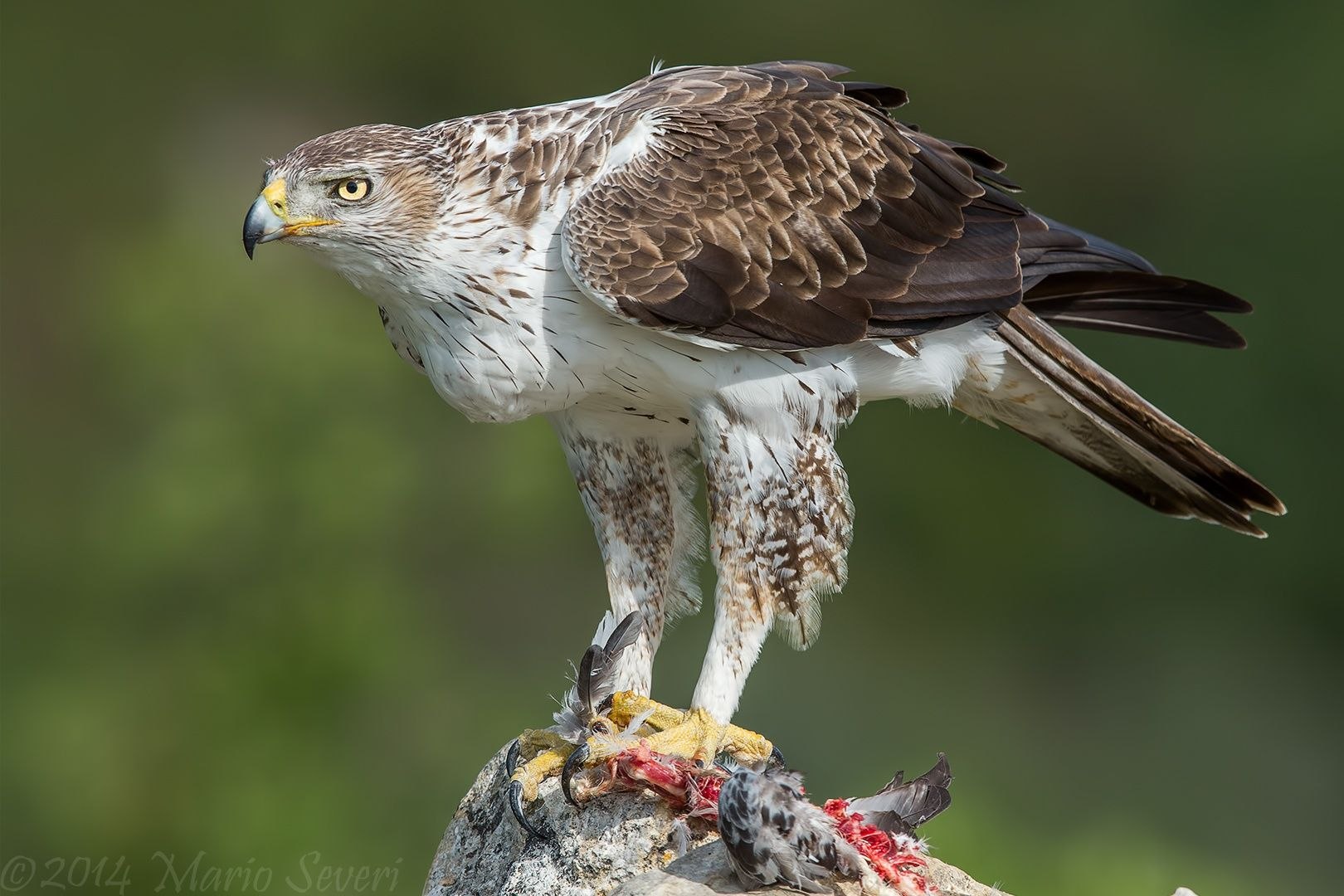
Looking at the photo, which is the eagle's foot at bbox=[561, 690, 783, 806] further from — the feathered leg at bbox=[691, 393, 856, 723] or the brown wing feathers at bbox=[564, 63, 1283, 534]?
the brown wing feathers at bbox=[564, 63, 1283, 534]

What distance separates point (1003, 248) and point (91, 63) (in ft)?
26.3

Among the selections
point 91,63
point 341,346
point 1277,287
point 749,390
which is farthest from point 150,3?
point 749,390

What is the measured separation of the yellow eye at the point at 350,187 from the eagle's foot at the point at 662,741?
1344 millimetres

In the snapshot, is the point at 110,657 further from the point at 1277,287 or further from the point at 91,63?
the point at 1277,287

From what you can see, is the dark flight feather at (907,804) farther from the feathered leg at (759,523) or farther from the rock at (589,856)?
the feathered leg at (759,523)

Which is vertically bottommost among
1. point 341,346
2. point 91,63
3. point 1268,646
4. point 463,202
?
point 1268,646

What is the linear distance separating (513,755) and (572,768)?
0.32 meters

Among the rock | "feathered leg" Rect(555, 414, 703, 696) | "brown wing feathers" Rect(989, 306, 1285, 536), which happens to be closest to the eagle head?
"feathered leg" Rect(555, 414, 703, 696)

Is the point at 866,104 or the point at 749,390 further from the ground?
the point at 866,104

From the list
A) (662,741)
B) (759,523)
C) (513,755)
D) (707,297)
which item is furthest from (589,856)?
(707,297)

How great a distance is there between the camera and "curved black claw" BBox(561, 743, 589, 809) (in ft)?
11.7

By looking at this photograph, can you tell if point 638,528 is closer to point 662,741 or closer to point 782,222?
point 662,741

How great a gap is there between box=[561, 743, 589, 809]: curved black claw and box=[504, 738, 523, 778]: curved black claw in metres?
0.24

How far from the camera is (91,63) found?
10.4m
